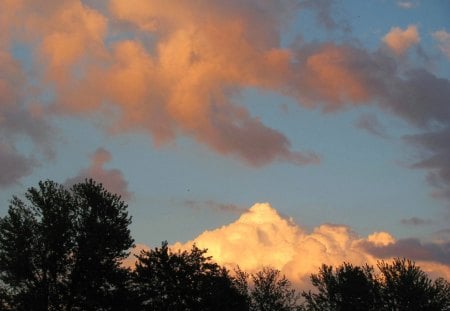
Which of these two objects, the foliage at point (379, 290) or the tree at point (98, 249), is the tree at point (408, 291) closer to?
the foliage at point (379, 290)

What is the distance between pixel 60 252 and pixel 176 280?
1566 cm

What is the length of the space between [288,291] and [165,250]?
25.7m

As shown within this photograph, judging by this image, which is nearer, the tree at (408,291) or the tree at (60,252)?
the tree at (60,252)

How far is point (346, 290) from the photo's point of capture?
65.6 meters

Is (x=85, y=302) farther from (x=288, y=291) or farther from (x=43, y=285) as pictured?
(x=288, y=291)

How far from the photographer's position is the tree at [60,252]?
3697 centimetres

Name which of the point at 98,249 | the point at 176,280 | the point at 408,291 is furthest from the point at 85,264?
the point at 408,291

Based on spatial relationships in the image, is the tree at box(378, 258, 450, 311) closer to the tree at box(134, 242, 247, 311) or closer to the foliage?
the foliage

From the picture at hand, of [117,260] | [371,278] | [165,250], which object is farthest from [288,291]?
[117,260]

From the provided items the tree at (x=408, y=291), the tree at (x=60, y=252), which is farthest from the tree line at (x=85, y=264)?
the tree at (x=408, y=291)

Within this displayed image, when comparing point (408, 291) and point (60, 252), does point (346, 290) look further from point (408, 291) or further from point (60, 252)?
point (60, 252)

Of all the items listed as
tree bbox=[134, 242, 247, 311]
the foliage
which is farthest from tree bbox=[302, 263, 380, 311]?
tree bbox=[134, 242, 247, 311]

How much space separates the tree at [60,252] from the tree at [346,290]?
36830 mm

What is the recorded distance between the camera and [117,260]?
133ft
